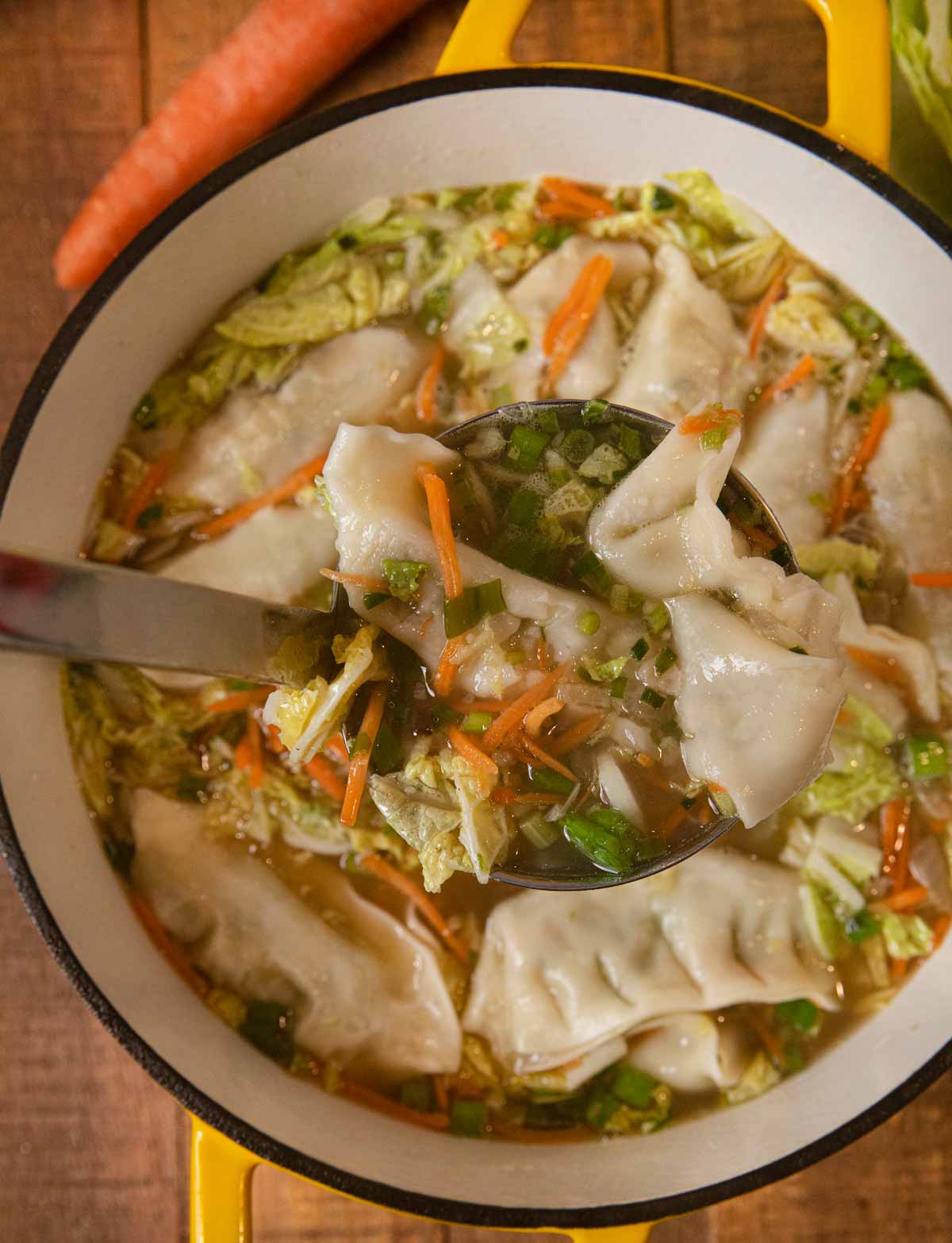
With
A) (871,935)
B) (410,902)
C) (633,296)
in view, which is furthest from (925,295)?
(410,902)

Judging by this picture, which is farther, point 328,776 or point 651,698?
point 328,776

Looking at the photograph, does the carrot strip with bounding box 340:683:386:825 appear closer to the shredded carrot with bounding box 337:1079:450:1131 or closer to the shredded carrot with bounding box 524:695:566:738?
the shredded carrot with bounding box 524:695:566:738

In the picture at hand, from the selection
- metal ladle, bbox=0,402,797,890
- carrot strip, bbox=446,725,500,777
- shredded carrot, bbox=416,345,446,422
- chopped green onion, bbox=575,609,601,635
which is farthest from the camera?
shredded carrot, bbox=416,345,446,422

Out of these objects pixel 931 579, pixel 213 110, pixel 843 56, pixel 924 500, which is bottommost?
pixel 931 579

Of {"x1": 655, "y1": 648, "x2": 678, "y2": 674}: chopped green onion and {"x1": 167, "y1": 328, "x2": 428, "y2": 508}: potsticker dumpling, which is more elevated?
{"x1": 167, "y1": 328, "x2": 428, "y2": 508}: potsticker dumpling

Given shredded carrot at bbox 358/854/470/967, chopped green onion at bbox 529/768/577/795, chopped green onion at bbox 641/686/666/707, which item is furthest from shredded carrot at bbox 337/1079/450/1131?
chopped green onion at bbox 641/686/666/707

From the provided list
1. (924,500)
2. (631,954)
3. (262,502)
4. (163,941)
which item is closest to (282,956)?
(163,941)

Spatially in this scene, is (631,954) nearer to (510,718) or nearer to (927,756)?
(927,756)
